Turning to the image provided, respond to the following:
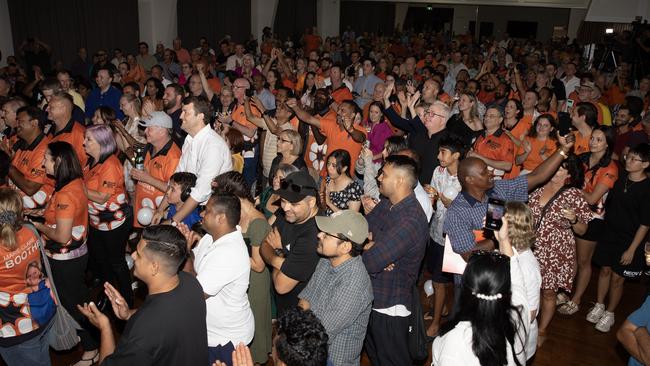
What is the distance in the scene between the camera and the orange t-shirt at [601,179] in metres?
4.09

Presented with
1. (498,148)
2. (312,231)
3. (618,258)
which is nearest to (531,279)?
(312,231)

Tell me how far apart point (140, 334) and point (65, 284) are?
1791 mm

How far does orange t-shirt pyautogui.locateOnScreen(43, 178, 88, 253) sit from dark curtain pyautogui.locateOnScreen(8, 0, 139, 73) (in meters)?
7.97

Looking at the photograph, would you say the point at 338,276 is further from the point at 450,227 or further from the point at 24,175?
the point at 24,175

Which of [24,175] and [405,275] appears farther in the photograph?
[24,175]

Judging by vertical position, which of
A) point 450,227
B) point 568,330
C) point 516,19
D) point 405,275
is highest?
point 516,19

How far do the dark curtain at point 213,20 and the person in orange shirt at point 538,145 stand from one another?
999 centimetres

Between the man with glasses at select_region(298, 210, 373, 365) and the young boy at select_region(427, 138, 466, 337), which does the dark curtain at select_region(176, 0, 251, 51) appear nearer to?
the young boy at select_region(427, 138, 466, 337)

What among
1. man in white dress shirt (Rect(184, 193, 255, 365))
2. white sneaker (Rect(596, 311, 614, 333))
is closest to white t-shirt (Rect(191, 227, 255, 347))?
man in white dress shirt (Rect(184, 193, 255, 365))

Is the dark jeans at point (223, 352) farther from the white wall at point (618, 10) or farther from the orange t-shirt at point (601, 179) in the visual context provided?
the white wall at point (618, 10)

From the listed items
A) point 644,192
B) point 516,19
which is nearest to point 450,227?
point 644,192

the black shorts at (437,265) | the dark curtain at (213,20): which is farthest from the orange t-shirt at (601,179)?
the dark curtain at (213,20)

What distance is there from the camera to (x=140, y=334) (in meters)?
2.01

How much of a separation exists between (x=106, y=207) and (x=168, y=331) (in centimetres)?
197
